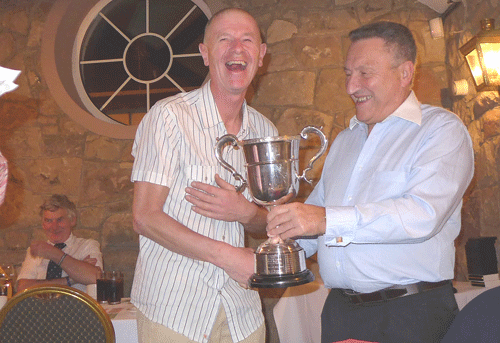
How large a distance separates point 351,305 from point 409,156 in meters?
0.51

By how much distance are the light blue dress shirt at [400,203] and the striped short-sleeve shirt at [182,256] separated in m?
0.35

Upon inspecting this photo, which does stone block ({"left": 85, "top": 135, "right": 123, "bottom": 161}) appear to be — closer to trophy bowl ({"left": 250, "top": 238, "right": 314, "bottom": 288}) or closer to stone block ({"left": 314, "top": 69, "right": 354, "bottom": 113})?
stone block ({"left": 314, "top": 69, "right": 354, "bottom": 113})

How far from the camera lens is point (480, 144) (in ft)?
12.1

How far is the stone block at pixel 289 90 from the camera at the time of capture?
15.2ft

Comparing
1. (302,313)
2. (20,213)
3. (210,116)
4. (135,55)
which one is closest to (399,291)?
(210,116)

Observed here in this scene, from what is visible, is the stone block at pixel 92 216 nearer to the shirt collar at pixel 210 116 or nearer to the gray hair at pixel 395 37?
the shirt collar at pixel 210 116

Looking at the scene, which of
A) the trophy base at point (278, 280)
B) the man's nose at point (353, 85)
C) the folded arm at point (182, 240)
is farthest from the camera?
the man's nose at point (353, 85)

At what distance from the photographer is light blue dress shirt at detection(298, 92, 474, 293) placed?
61.4 inches

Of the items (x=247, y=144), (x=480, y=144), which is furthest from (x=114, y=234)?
(x=247, y=144)

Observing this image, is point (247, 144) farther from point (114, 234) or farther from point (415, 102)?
point (114, 234)

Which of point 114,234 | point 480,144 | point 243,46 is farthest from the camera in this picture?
point 114,234

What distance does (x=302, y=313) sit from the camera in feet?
10.8

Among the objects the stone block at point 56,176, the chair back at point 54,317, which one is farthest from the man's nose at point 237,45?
the stone block at point 56,176

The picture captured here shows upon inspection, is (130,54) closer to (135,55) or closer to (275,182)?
(135,55)
